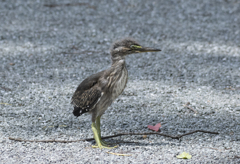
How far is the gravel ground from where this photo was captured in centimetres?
387

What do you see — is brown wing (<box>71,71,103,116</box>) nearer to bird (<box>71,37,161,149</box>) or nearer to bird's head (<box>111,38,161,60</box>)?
bird (<box>71,37,161,149</box>)

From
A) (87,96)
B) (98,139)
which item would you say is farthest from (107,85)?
(98,139)

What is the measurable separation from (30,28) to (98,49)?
2.00 metres

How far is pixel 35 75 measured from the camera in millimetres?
5957

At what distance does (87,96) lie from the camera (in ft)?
12.7

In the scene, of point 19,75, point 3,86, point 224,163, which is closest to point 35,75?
point 19,75

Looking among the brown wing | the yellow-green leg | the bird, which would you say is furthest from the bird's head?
the yellow-green leg

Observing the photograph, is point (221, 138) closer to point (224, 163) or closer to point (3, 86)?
point (224, 163)

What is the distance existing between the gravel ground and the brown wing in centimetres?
41

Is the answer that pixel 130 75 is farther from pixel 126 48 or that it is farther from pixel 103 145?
pixel 103 145

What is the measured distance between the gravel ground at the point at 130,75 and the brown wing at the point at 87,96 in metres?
0.41

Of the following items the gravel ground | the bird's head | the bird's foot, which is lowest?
the bird's foot

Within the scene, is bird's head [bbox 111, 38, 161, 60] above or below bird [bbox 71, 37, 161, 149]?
above

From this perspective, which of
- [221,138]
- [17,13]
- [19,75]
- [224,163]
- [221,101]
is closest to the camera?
[224,163]
